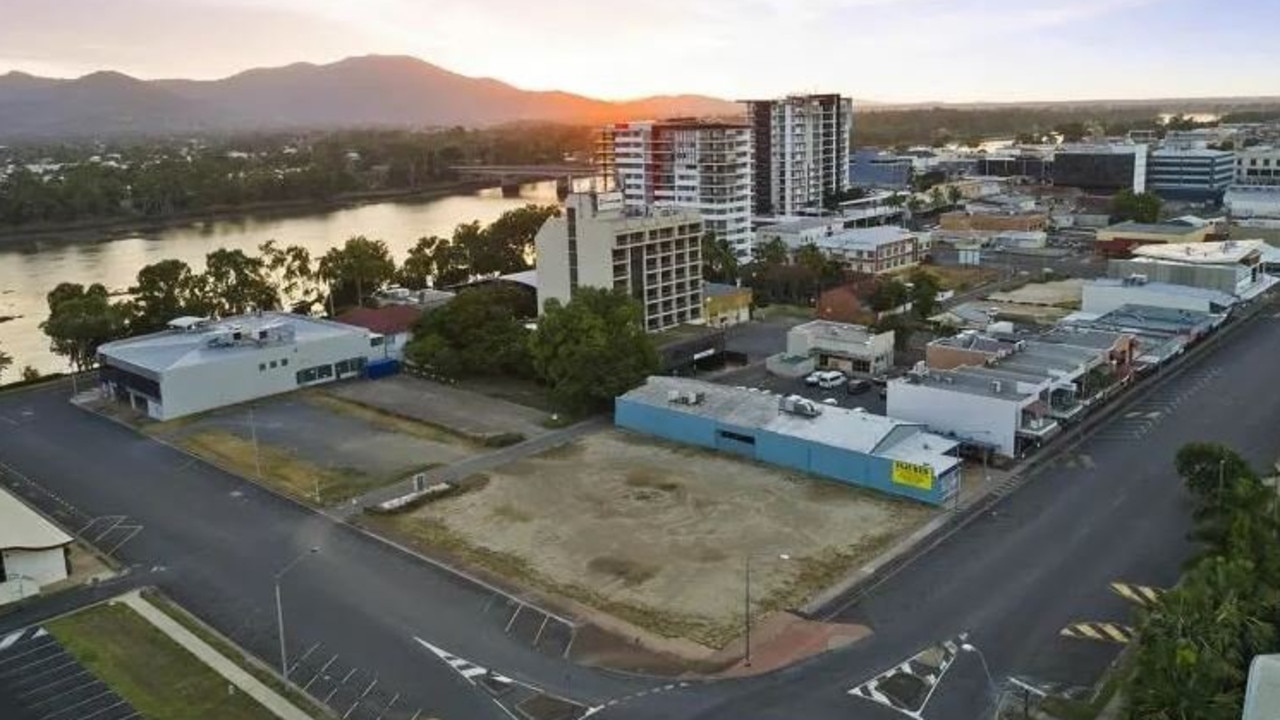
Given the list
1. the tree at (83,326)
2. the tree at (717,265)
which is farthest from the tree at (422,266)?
the tree at (83,326)

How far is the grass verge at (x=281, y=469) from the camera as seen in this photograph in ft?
67.9

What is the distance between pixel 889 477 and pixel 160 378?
59.1ft

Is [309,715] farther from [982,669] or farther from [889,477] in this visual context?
[889,477]

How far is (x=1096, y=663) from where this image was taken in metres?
13.5

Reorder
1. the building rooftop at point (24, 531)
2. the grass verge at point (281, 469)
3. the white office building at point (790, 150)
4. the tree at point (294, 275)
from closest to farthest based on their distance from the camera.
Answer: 1. the building rooftop at point (24, 531)
2. the grass verge at point (281, 469)
3. the tree at point (294, 275)
4. the white office building at point (790, 150)

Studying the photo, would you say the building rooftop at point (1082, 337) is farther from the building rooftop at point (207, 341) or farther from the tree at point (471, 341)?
the building rooftop at point (207, 341)

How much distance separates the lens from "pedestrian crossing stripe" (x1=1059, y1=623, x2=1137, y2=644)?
555 inches

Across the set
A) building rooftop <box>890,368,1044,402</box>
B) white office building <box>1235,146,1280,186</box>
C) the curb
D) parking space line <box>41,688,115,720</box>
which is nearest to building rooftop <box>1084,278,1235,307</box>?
the curb

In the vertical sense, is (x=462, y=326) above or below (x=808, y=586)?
above

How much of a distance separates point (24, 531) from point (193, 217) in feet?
196

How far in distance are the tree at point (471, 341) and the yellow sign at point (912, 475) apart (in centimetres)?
1228

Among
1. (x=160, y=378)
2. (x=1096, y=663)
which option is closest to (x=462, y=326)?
(x=160, y=378)

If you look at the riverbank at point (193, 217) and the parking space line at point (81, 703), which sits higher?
the riverbank at point (193, 217)

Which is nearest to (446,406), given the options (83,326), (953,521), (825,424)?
(825,424)
